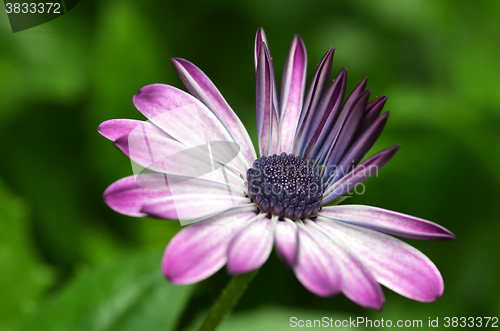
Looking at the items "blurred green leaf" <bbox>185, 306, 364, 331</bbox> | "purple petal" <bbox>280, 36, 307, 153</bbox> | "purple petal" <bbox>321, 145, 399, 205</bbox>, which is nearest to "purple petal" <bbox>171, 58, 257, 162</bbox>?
→ "purple petal" <bbox>280, 36, 307, 153</bbox>

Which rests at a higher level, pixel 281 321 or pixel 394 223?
pixel 394 223

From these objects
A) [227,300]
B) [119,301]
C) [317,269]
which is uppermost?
[317,269]

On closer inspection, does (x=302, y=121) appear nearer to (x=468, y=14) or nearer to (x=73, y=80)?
(x=73, y=80)

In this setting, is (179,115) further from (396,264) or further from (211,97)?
(396,264)

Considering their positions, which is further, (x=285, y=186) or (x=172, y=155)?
(x=285, y=186)

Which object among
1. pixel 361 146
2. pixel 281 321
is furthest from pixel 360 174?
pixel 281 321

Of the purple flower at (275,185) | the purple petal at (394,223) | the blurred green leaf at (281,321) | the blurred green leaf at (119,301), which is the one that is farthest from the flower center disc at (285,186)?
the blurred green leaf at (281,321)

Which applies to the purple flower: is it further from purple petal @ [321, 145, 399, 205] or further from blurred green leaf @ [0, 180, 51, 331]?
blurred green leaf @ [0, 180, 51, 331]
